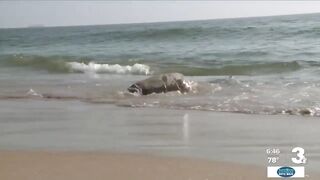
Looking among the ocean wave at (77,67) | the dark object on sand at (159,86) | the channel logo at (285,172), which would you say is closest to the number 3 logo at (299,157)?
the channel logo at (285,172)

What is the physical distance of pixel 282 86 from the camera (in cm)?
834

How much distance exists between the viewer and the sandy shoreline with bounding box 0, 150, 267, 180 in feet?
10.8

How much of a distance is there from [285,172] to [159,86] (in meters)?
5.16

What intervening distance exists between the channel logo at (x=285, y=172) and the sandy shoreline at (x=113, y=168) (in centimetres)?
6

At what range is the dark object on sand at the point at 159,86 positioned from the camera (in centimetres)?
816

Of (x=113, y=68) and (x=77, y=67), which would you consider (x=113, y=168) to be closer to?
(x=113, y=68)

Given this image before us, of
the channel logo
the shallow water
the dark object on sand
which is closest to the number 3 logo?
the shallow water

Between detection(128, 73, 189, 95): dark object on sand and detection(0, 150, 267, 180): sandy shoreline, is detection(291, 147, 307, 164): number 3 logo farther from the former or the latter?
detection(128, 73, 189, 95): dark object on sand

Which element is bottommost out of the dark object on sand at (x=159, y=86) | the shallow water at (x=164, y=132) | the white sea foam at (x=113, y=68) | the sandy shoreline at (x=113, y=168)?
the sandy shoreline at (x=113, y=168)

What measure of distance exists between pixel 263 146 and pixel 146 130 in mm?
1368

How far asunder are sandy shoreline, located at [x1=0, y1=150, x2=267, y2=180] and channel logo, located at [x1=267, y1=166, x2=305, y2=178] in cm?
6

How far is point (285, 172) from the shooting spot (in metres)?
3.14

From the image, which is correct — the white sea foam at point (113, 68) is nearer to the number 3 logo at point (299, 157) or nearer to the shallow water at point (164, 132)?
the shallow water at point (164, 132)

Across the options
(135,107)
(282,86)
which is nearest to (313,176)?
(135,107)
